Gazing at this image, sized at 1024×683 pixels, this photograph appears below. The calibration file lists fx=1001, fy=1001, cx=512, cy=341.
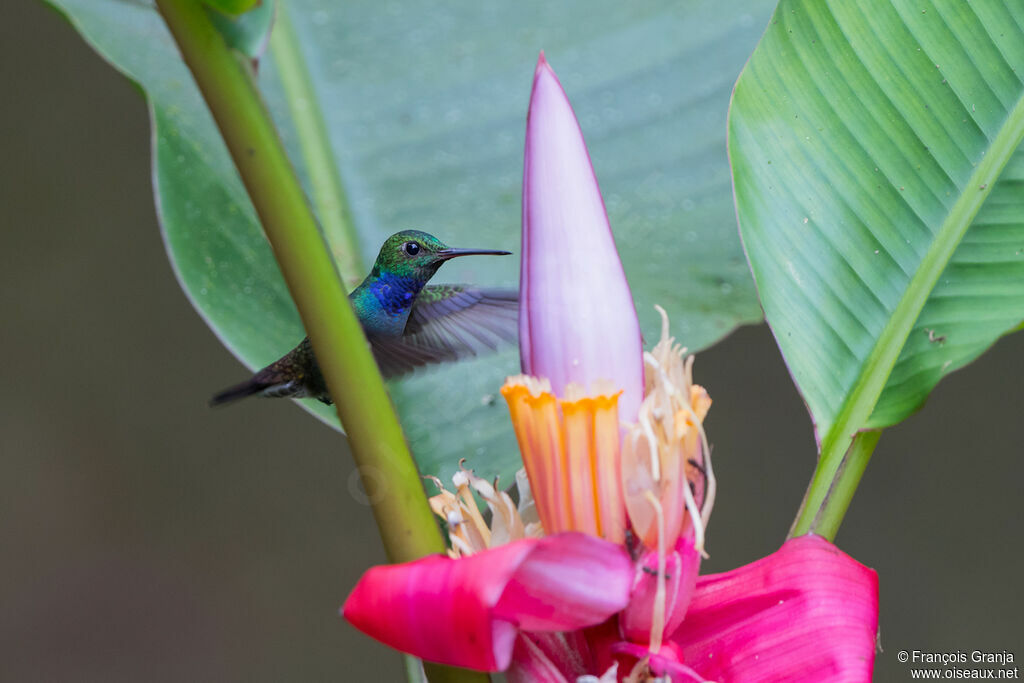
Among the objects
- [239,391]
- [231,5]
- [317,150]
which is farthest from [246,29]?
[317,150]

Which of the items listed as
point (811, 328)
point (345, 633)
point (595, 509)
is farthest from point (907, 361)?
point (345, 633)

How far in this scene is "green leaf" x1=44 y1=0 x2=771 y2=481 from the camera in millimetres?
434

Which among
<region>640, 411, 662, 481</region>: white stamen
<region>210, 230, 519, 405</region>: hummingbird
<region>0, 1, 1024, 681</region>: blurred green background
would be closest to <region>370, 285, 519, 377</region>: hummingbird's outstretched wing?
<region>210, 230, 519, 405</region>: hummingbird

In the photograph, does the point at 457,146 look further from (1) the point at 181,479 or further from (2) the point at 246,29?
(1) the point at 181,479

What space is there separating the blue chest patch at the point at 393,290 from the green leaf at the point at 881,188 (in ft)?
0.38

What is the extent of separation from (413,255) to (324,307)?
0.12 metres

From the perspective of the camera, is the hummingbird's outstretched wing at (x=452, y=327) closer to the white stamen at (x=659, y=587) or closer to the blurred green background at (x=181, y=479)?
the white stamen at (x=659, y=587)

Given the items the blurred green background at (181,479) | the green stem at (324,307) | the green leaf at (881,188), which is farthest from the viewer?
the blurred green background at (181,479)

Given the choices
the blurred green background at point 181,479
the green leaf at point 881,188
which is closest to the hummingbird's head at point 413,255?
the green leaf at point 881,188

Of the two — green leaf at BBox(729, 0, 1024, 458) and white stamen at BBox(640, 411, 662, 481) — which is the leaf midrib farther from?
white stamen at BBox(640, 411, 662, 481)

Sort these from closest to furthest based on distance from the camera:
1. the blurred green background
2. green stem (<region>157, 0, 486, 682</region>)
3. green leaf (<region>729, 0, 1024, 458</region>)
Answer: green stem (<region>157, 0, 486, 682</region>) → green leaf (<region>729, 0, 1024, 458</region>) → the blurred green background

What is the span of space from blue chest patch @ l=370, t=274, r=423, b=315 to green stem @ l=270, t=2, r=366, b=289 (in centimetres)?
4

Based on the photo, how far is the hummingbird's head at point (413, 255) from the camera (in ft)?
1.17

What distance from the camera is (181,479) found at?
5.47 ft
